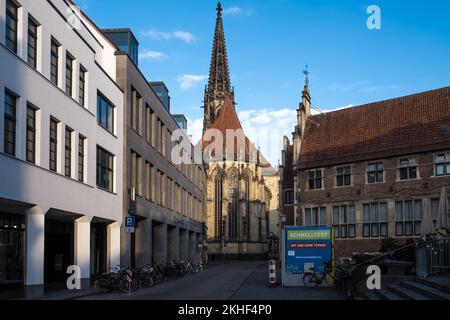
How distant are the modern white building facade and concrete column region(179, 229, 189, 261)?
2022 cm

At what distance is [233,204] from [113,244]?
69565 millimetres

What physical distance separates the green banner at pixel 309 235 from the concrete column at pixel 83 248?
8.23m

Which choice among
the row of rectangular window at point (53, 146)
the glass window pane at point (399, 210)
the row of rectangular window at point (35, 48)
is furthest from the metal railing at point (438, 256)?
the glass window pane at point (399, 210)

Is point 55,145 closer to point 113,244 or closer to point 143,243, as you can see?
point 113,244

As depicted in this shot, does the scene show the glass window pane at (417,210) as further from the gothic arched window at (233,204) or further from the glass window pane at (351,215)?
the gothic arched window at (233,204)

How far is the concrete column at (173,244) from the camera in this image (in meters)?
47.4

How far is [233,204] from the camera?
10075cm

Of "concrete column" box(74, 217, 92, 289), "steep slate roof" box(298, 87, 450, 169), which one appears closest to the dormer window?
"steep slate roof" box(298, 87, 450, 169)

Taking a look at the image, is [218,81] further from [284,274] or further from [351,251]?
[284,274]

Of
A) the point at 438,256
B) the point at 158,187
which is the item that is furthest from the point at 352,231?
the point at 438,256

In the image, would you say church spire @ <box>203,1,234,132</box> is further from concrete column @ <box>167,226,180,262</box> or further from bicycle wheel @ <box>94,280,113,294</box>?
bicycle wheel @ <box>94,280,113,294</box>

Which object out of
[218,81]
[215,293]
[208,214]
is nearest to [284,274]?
[215,293]

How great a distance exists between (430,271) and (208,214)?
8056 cm

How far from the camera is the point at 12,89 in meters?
20.1
